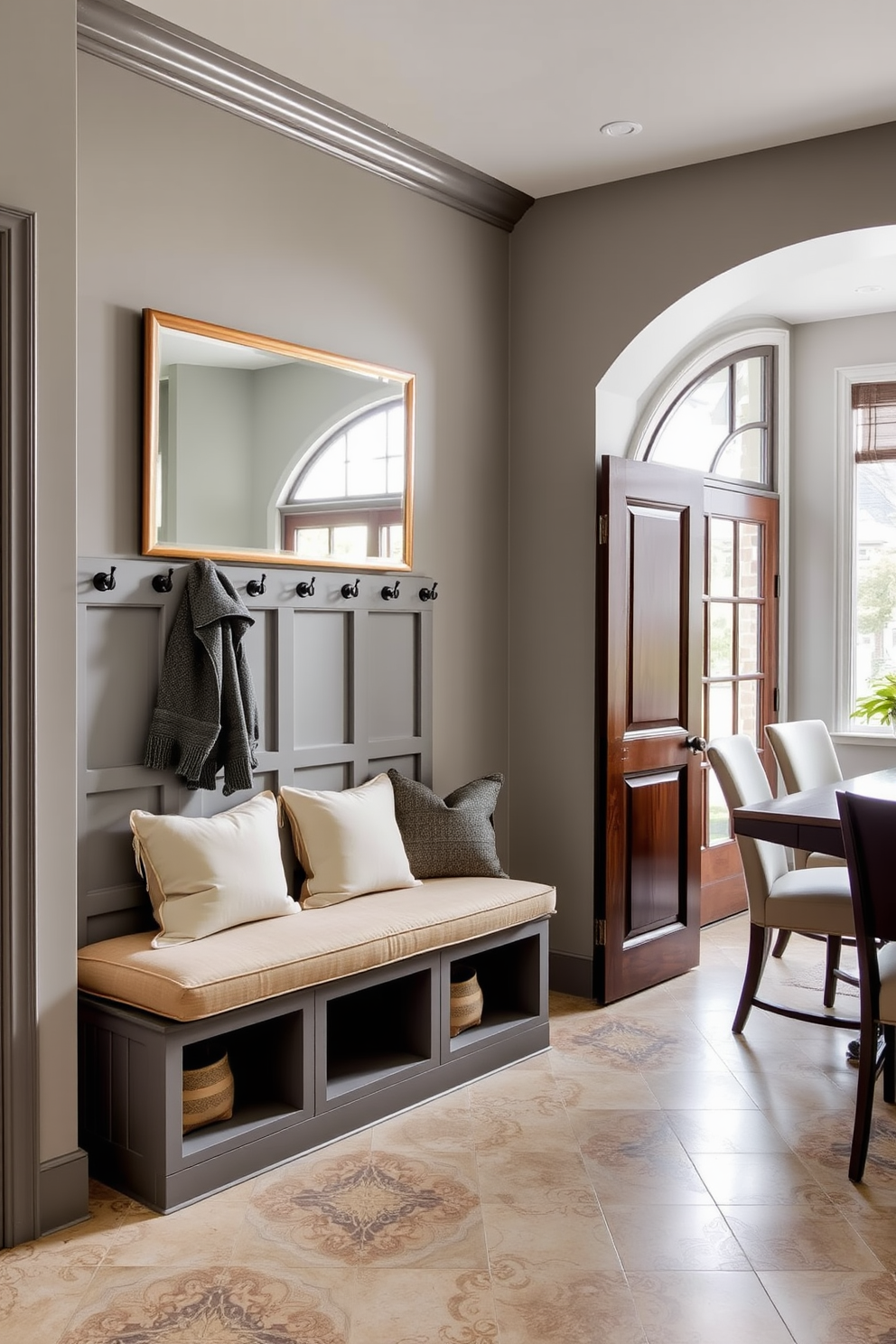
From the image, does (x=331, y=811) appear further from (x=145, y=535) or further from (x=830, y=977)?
(x=830, y=977)

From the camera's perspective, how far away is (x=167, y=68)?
10.2 feet

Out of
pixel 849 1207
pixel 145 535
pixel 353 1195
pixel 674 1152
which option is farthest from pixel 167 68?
pixel 849 1207

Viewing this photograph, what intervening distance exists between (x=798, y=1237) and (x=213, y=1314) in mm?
1222

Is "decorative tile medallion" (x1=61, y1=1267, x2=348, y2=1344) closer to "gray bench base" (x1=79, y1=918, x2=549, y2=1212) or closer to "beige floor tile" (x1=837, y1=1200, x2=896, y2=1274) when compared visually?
"gray bench base" (x1=79, y1=918, x2=549, y2=1212)

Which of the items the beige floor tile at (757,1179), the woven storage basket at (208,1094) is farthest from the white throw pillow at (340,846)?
the beige floor tile at (757,1179)

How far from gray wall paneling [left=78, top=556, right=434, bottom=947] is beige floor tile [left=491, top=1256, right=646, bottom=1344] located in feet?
4.34

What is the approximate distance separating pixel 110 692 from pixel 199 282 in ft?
3.81

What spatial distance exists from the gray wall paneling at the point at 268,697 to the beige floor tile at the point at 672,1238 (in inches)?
54.5

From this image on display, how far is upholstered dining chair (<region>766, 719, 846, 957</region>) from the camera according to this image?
164 inches

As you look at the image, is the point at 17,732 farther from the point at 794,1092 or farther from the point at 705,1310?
the point at 794,1092

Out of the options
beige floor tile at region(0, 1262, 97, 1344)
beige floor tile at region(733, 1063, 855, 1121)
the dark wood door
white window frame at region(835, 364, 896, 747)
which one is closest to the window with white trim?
white window frame at region(835, 364, 896, 747)

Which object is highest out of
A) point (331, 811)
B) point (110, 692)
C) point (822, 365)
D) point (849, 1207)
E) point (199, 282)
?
point (822, 365)

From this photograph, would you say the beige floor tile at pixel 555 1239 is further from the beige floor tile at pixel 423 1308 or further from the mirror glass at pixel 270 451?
the mirror glass at pixel 270 451

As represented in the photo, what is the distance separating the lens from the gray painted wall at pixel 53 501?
245 centimetres
